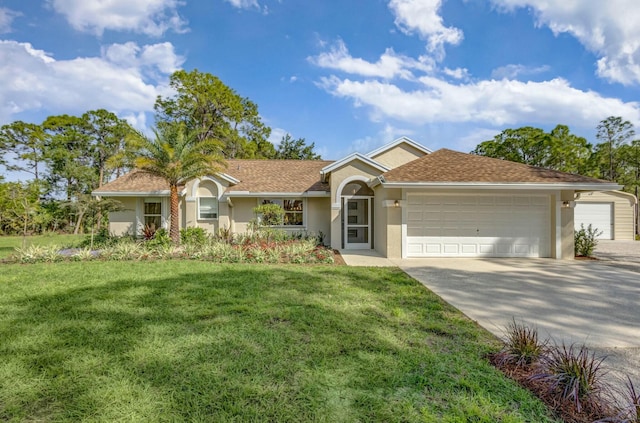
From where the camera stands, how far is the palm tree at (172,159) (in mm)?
13258

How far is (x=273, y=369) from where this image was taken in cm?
343

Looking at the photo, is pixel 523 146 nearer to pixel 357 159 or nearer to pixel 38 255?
pixel 357 159

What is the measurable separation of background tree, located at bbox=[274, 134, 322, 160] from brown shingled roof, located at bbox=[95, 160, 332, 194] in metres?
19.1

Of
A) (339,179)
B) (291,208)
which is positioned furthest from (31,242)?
(339,179)

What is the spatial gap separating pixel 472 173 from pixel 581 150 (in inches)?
897

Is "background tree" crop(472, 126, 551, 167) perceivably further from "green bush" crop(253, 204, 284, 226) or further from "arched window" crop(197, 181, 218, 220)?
"arched window" crop(197, 181, 218, 220)

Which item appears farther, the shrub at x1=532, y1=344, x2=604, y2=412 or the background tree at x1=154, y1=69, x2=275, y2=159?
the background tree at x1=154, y1=69, x2=275, y2=159

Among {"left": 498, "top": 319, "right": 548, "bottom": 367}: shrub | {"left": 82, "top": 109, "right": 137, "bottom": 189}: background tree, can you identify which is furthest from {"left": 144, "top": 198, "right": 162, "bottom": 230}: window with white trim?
{"left": 82, "top": 109, "right": 137, "bottom": 189}: background tree

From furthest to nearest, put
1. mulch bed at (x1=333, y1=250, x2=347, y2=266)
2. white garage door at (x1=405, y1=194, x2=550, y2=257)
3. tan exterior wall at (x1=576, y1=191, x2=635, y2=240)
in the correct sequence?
tan exterior wall at (x1=576, y1=191, x2=635, y2=240) → white garage door at (x1=405, y1=194, x2=550, y2=257) → mulch bed at (x1=333, y1=250, x2=347, y2=266)

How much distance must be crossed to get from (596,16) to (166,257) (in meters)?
18.3

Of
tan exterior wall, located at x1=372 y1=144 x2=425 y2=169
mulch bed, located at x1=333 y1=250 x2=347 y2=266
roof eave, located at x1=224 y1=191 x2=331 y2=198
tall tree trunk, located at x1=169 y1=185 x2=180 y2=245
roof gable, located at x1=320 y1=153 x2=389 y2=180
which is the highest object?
tan exterior wall, located at x1=372 y1=144 x2=425 y2=169

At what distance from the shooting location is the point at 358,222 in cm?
1500

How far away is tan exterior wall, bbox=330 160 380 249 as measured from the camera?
14.4 m

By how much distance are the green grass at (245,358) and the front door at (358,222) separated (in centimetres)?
786
